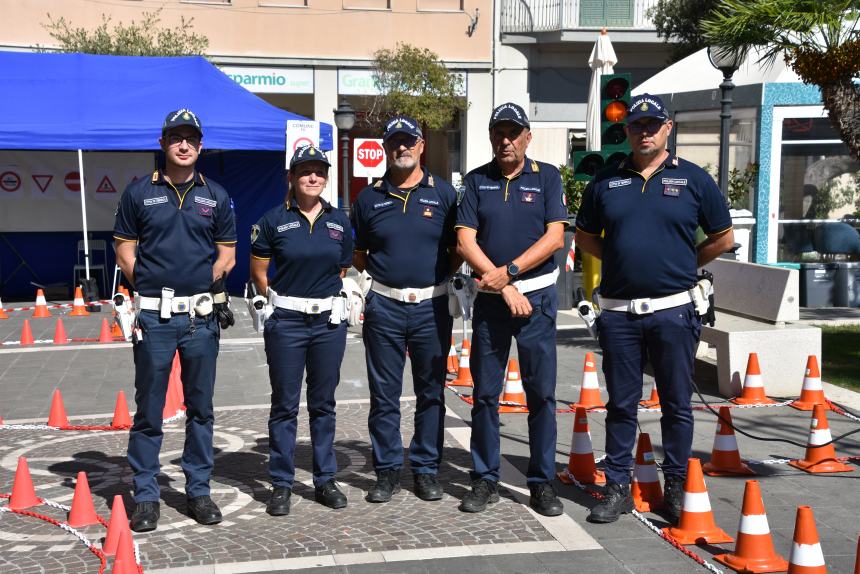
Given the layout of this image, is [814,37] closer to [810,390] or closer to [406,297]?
[810,390]

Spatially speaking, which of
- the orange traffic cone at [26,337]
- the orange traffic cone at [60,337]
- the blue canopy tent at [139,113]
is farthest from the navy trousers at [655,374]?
the blue canopy tent at [139,113]

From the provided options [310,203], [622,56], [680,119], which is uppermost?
[622,56]

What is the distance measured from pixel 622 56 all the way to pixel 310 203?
29545 mm

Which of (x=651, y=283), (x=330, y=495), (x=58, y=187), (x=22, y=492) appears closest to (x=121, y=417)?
(x=22, y=492)

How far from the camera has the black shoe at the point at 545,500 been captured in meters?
5.76

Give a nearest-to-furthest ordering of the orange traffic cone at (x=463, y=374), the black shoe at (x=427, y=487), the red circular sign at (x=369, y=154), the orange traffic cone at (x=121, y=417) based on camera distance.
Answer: the black shoe at (x=427, y=487) < the orange traffic cone at (x=121, y=417) < the orange traffic cone at (x=463, y=374) < the red circular sign at (x=369, y=154)

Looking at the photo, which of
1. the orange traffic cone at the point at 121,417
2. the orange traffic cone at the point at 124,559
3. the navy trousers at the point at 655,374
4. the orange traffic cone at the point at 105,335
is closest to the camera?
the orange traffic cone at the point at 124,559

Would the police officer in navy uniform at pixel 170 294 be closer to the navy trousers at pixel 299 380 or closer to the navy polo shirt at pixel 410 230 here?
the navy trousers at pixel 299 380

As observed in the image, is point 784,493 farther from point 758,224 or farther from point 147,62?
point 147,62

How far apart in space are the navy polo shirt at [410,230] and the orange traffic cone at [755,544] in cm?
211

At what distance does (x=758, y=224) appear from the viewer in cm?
1633

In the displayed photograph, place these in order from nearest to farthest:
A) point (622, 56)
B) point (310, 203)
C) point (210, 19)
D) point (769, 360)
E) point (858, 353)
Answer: point (310, 203)
point (769, 360)
point (858, 353)
point (210, 19)
point (622, 56)

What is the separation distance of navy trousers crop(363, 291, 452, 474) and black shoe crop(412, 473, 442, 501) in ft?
0.12

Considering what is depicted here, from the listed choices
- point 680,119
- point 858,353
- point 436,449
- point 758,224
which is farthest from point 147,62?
point 436,449
